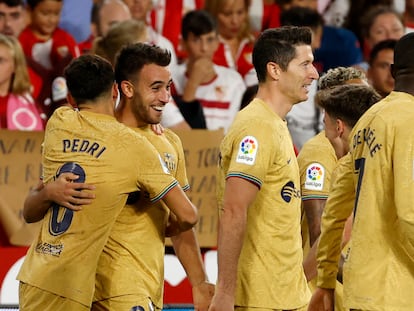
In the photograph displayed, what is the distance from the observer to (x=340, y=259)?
5.06m

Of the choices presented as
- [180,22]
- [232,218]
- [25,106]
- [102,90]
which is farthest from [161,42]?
[232,218]

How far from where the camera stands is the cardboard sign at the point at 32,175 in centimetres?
806

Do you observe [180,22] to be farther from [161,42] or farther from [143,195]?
[143,195]

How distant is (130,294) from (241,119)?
94 centimetres

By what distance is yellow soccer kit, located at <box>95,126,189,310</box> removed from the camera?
Result: 533 centimetres

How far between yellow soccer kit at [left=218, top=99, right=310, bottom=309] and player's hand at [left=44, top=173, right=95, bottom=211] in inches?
23.8

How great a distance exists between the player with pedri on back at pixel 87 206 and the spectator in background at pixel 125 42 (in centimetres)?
297

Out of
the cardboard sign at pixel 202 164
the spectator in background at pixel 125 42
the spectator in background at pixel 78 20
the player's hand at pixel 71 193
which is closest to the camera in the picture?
the player's hand at pixel 71 193

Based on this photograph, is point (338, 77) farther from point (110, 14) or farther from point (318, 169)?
point (110, 14)

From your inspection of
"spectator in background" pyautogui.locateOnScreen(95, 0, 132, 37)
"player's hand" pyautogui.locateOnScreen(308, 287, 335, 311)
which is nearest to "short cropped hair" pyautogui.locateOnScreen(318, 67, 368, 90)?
"player's hand" pyautogui.locateOnScreen(308, 287, 335, 311)

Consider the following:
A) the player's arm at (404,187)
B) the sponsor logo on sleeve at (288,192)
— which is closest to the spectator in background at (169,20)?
the sponsor logo on sleeve at (288,192)

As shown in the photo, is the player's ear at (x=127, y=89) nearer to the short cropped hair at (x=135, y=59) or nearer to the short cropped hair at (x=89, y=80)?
the short cropped hair at (x=135, y=59)

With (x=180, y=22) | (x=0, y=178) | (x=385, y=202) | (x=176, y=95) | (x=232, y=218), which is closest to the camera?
(x=385, y=202)

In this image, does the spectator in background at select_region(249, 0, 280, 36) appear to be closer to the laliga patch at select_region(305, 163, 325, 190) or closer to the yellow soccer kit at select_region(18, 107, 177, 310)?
the laliga patch at select_region(305, 163, 325, 190)
